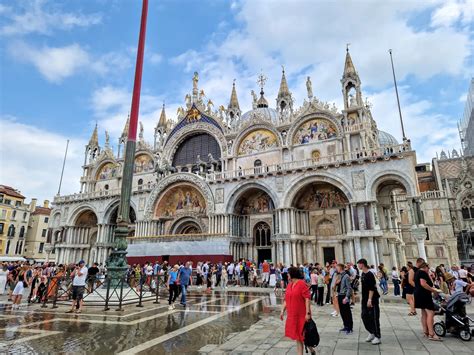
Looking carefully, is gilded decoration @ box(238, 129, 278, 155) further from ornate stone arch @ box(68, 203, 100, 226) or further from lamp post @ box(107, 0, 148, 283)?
ornate stone arch @ box(68, 203, 100, 226)

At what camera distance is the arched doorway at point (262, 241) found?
88.0 feet

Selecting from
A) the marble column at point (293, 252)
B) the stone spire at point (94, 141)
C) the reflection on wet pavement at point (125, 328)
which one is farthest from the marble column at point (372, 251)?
the stone spire at point (94, 141)

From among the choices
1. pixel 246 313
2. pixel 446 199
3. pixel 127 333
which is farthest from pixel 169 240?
pixel 446 199

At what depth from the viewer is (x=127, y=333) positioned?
7.40 meters

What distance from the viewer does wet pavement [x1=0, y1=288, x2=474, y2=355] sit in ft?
19.5

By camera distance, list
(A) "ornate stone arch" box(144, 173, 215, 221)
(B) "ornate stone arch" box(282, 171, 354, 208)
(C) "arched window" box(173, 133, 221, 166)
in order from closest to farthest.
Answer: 1. (B) "ornate stone arch" box(282, 171, 354, 208)
2. (A) "ornate stone arch" box(144, 173, 215, 221)
3. (C) "arched window" box(173, 133, 221, 166)

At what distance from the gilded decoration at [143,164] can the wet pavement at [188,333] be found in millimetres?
25532

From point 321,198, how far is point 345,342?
19.4 meters

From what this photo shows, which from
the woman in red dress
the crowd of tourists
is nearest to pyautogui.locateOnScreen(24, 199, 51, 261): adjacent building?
the crowd of tourists

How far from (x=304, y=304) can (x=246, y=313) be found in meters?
6.09

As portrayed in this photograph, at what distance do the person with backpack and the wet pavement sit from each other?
24cm

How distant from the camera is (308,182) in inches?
943

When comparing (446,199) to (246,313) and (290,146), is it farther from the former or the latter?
(246,313)

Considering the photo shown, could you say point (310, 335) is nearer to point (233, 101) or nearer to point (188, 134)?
point (188, 134)
